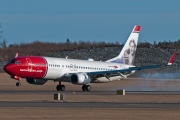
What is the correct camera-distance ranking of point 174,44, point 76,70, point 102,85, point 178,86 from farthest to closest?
point 174,44, point 102,85, point 178,86, point 76,70

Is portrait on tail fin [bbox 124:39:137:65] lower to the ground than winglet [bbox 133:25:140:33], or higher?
lower

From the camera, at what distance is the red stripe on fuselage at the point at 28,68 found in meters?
72.8

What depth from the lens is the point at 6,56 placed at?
145m

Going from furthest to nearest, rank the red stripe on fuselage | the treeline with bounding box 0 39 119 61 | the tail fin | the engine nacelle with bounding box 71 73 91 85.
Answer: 1. the treeline with bounding box 0 39 119 61
2. the tail fin
3. the engine nacelle with bounding box 71 73 91 85
4. the red stripe on fuselage

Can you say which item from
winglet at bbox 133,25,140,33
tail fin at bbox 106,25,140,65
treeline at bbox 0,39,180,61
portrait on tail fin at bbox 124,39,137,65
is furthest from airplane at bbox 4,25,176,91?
treeline at bbox 0,39,180,61

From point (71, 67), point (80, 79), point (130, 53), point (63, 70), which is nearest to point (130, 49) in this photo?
point (130, 53)

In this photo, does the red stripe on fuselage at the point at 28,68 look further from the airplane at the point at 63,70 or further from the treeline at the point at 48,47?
the treeline at the point at 48,47

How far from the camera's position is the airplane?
240 feet
